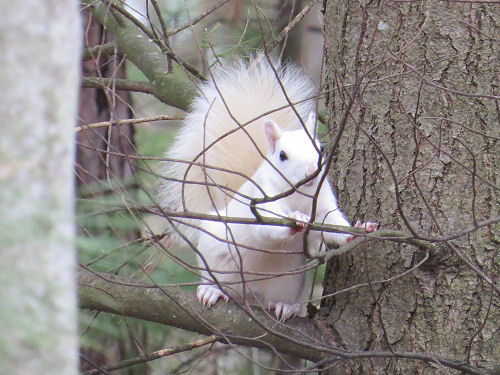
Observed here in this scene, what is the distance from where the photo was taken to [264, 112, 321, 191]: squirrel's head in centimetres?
200

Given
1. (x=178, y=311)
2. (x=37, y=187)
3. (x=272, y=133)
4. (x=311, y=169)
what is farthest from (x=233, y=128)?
(x=37, y=187)

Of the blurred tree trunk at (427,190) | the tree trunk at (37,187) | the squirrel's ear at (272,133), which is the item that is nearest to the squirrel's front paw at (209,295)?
the blurred tree trunk at (427,190)

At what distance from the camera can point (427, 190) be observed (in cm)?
190

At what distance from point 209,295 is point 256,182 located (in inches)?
14.5

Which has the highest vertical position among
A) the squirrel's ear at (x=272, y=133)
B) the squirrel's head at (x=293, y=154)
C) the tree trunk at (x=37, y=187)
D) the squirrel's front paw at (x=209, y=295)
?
the squirrel's ear at (x=272, y=133)

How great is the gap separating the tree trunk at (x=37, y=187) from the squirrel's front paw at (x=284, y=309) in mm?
1478

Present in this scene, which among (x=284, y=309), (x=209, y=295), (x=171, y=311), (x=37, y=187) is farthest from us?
(x=284, y=309)

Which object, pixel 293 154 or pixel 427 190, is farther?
pixel 293 154

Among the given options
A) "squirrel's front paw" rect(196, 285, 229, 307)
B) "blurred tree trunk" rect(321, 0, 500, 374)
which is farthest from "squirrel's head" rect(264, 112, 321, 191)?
"squirrel's front paw" rect(196, 285, 229, 307)

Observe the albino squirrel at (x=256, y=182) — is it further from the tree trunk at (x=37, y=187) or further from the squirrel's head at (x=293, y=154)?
the tree trunk at (x=37, y=187)

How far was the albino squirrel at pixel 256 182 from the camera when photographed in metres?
2.03

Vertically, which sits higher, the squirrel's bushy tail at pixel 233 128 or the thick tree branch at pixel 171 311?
the squirrel's bushy tail at pixel 233 128

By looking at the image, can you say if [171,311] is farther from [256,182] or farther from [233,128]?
[233,128]

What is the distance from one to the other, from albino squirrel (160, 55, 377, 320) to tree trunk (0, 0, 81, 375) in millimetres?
1185
